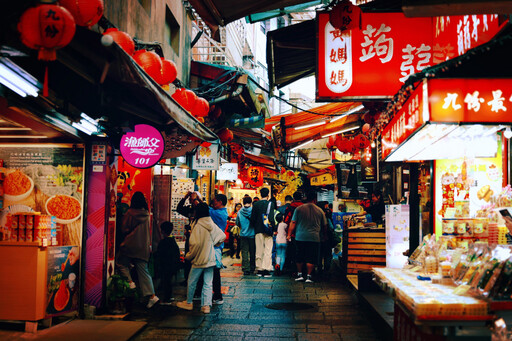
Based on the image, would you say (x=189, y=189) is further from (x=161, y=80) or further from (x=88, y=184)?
(x=161, y=80)

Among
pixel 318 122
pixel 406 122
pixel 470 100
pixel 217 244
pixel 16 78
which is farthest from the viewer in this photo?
pixel 318 122

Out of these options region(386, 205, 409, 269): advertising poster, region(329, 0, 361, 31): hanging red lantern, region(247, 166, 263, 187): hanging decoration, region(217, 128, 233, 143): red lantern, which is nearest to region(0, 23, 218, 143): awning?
region(329, 0, 361, 31): hanging red lantern

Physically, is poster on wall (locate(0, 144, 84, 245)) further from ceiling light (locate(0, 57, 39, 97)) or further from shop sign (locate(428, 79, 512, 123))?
shop sign (locate(428, 79, 512, 123))

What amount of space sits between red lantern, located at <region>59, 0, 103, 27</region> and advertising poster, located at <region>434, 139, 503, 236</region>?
530 cm

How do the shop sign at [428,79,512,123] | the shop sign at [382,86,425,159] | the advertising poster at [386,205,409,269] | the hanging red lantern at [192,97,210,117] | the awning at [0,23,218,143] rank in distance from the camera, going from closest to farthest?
the shop sign at [428,79,512,123], the shop sign at [382,86,425,159], the awning at [0,23,218,143], the advertising poster at [386,205,409,269], the hanging red lantern at [192,97,210,117]

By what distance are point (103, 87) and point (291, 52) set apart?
197 inches

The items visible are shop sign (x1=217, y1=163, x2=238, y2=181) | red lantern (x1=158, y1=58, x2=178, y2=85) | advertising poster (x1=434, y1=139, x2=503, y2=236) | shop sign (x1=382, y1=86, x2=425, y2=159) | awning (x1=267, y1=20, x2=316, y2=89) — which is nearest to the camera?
shop sign (x1=382, y1=86, x2=425, y2=159)

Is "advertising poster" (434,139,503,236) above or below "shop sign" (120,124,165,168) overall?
below

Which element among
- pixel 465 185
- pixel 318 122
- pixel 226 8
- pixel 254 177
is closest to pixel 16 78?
pixel 226 8

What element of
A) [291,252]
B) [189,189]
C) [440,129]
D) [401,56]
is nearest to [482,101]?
[440,129]

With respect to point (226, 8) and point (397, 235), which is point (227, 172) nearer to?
point (397, 235)

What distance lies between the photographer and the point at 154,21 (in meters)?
12.9

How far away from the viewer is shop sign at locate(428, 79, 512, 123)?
5.02m

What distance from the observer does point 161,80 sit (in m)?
8.27
